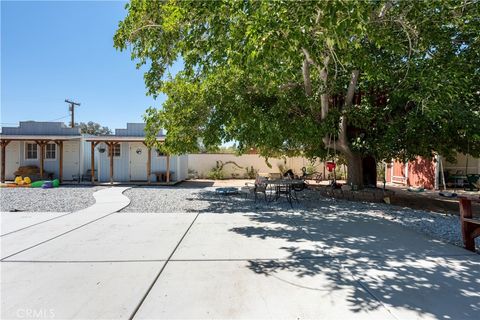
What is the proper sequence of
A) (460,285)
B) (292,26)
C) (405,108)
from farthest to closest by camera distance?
(405,108) → (292,26) → (460,285)

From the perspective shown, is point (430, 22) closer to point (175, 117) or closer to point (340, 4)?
point (340, 4)

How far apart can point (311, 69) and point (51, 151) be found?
16.7 meters

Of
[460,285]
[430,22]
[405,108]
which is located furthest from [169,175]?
[460,285]

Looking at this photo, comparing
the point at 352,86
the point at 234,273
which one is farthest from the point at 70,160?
the point at 234,273

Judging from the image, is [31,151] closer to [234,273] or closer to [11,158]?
[11,158]

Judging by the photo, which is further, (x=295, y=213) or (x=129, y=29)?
(x=295, y=213)

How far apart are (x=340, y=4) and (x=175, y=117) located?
7.31 meters

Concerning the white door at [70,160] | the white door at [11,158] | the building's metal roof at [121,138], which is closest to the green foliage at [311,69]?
the building's metal roof at [121,138]

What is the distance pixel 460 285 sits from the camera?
10.9 feet

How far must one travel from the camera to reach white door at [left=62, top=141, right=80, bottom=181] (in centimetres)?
1780

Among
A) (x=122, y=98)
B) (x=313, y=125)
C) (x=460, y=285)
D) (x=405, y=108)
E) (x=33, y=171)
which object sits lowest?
(x=460, y=285)

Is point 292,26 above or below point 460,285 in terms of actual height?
above

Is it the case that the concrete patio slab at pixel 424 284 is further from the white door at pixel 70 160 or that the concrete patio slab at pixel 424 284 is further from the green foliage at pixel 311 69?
the white door at pixel 70 160

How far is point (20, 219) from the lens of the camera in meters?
6.84
